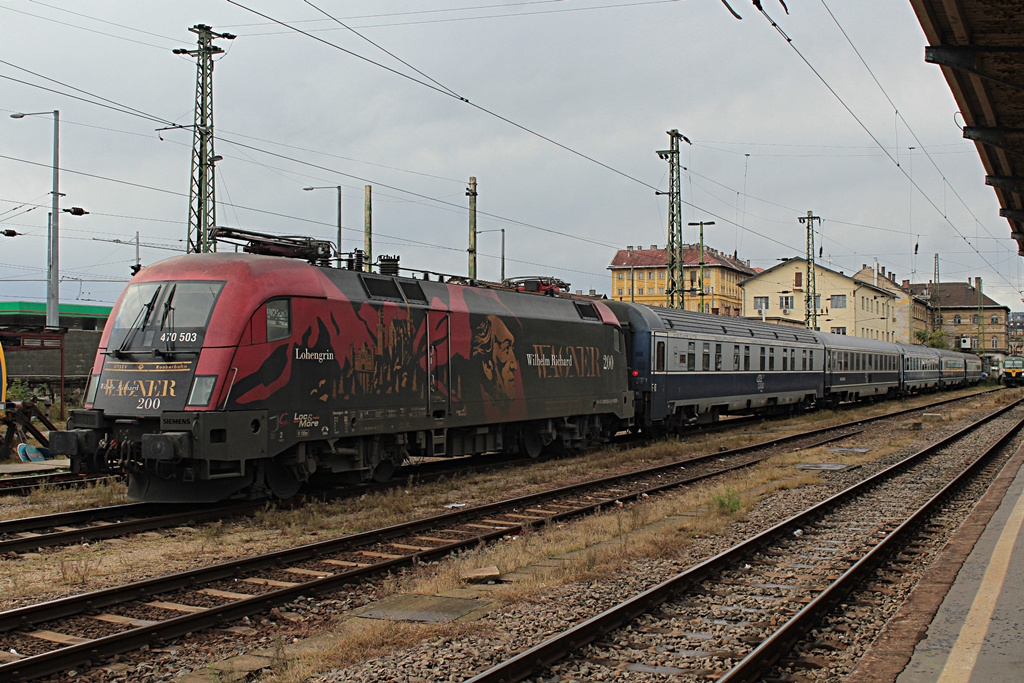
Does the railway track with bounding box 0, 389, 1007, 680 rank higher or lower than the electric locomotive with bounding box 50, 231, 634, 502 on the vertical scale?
lower

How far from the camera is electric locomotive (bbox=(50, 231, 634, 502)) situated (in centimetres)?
1116

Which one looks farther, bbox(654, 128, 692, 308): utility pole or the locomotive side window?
bbox(654, 128, 692, 308): utility pole

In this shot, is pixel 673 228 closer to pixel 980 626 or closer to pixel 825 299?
pixel 980 626

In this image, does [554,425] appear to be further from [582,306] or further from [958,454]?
[958,454]

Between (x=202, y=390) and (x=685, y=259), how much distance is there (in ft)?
333

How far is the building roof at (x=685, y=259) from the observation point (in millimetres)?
106619

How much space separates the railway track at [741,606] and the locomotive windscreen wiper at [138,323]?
299 inches

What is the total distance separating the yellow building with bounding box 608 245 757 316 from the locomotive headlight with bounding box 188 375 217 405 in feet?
291

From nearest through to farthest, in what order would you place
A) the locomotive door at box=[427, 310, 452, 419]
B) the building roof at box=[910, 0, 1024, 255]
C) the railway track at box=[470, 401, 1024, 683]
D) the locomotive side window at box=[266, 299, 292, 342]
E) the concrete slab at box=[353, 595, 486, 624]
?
1. the railway track at box=[470, 401, 1024, 683]
2. the concrete slab at box=[353, 595, 486, 624]
3. the building roof at box=[910, 0, 1024, 255]
4. the locomotive side window at box=[266, 299, 292, 342]
5. the locomotive door at box=[427, 310, 452, 419]

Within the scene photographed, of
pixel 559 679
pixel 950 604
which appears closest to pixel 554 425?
pixel 950 604

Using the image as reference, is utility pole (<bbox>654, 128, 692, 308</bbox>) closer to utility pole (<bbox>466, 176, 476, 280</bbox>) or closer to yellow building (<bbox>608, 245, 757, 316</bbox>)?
utility pole (<bbox>466, 176, 476, 280</bbox>)

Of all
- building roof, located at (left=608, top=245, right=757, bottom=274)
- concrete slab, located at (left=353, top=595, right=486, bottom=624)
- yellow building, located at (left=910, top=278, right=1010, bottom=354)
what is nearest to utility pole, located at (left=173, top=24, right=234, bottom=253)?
concrete slab, located at (left=353, top=595, right=486, bottom=624)

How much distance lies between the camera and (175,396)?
11.1m

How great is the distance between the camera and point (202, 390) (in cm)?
1102
